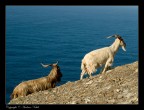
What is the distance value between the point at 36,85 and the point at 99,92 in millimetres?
4558

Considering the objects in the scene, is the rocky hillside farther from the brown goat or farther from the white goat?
the white goat

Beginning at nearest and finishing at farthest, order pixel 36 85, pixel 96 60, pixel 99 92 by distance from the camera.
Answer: pixel 99 92 → pixel 36 85 → pixel 96 60

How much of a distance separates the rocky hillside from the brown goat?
3.04ft

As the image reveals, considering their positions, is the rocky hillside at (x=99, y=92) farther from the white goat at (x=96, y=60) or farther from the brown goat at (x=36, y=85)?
the white goat at (x=96, y=60)

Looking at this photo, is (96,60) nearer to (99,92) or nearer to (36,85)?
(36,85)

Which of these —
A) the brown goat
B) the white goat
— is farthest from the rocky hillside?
the white goat

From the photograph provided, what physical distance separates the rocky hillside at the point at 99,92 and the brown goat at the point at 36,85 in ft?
3.04

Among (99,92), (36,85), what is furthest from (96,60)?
(99,92)

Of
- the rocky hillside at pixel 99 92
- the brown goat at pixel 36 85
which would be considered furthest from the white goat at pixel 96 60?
the rocky hillside at pixel 99 92

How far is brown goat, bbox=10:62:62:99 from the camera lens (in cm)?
2017

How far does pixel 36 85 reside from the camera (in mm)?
20500

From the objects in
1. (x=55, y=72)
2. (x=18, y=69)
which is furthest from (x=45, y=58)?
(x=55, y=72)

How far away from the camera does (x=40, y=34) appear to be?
146625 millimetres

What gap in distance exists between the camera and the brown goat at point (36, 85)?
2017 centimetres
